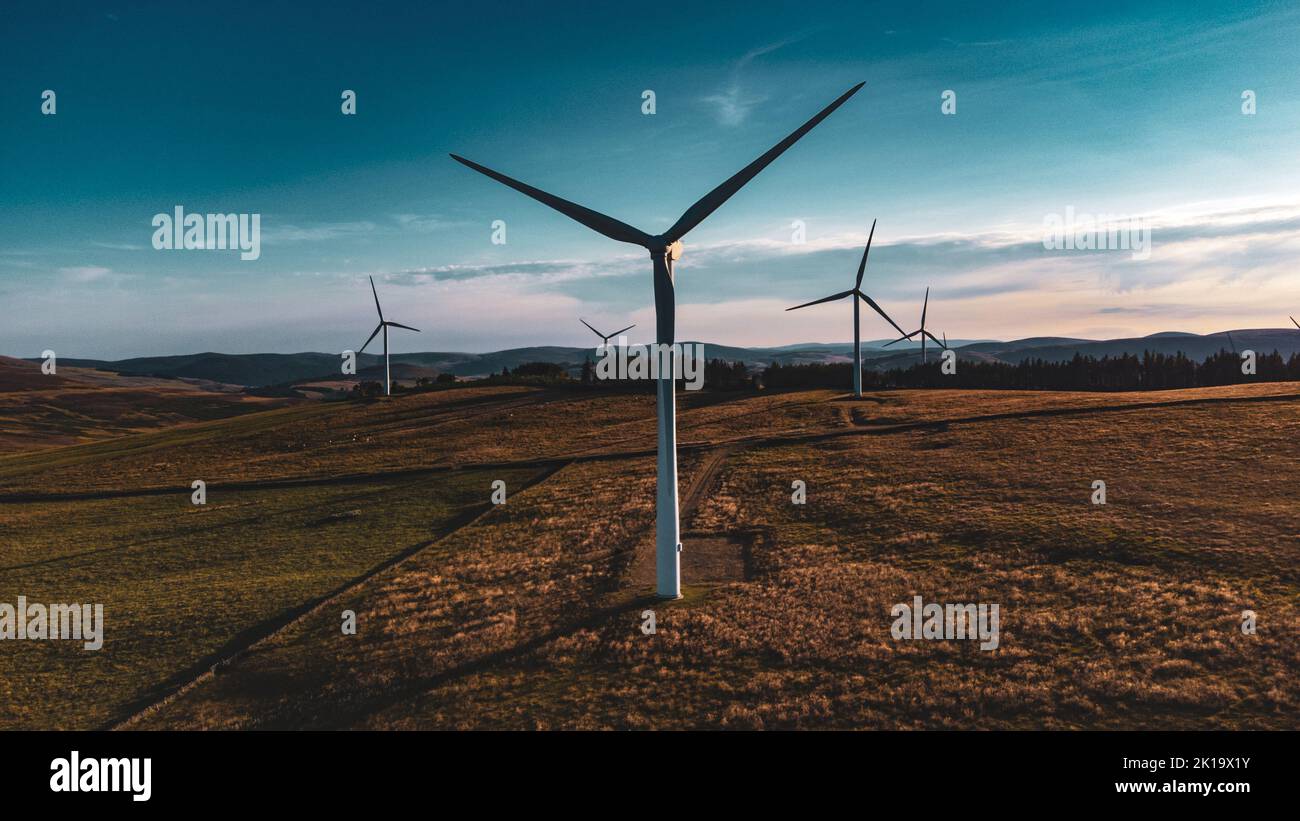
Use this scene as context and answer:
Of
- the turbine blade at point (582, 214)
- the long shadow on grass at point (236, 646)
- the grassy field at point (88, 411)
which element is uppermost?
the turbine blade at point (582, 214)

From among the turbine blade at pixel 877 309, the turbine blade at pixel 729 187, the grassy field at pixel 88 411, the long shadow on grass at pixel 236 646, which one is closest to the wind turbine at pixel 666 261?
the turbine blade at pixel 729 187

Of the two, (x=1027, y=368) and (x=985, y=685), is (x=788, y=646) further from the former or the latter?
(x=1027, y=368)

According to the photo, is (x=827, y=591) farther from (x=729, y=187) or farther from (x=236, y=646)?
(x=236, y=646)

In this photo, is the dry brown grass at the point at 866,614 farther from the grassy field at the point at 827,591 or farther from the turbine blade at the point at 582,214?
the turbine blade at the point at 582,214

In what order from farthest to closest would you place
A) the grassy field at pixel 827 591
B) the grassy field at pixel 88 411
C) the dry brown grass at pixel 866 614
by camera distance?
the grassy field at pixel 88 411
the grassy field at pixel 827 591
the dry brown grass at pixel 866 614
